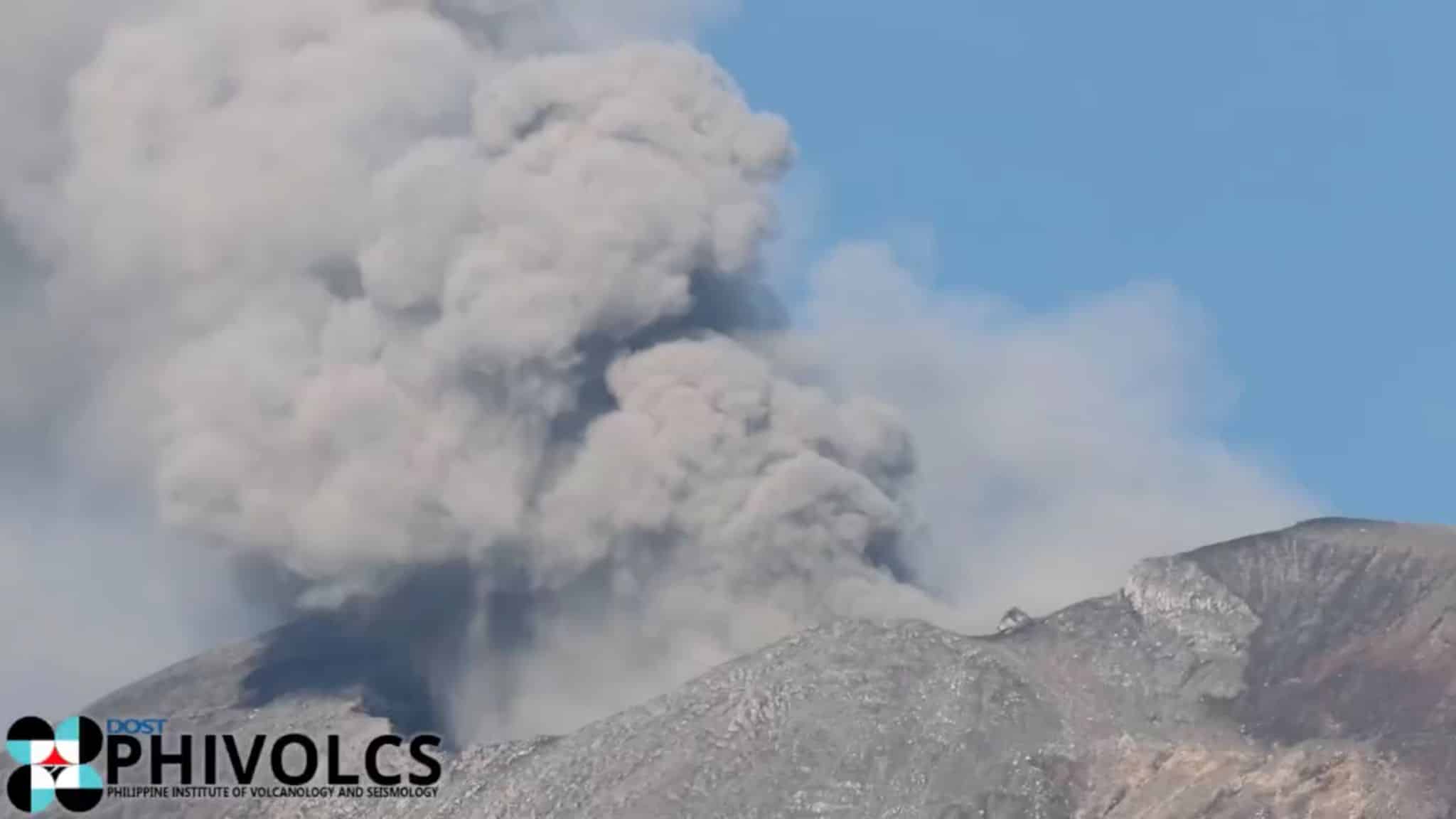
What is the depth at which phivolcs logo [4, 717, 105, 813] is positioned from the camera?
116 metres

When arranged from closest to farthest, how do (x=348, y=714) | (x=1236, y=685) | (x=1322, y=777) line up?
(x=1322, y=777) → (x=1236, y=685) → (x=348, y=714)

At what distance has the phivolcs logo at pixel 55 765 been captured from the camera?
115562 millimetres

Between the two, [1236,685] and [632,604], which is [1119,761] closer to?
[1236,685]

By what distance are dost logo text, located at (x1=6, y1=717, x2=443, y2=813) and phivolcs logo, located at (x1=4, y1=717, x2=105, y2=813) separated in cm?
6

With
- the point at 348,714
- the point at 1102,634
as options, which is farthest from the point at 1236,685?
the point at 348,714

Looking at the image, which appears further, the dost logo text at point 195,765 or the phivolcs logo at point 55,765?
the dost logo text at point 195,765

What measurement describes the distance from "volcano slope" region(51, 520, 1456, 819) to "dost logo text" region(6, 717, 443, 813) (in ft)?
2.98

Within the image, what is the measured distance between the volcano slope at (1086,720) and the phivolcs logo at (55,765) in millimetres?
2367

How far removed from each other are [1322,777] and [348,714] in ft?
131

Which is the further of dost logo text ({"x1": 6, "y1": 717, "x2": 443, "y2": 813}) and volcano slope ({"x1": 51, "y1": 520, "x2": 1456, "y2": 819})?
dost logo text ({"x1": 6, "y1": 717, "x2": 443, "y2": 813})

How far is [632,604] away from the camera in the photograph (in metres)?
141

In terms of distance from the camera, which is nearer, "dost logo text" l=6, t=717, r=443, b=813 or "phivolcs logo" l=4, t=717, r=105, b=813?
"phivolcs logo" l=4, t=717, r=105, b=813

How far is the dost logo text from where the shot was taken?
119312mm

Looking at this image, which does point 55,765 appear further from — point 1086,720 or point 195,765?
point 1086,720
